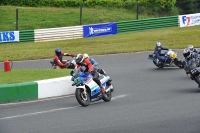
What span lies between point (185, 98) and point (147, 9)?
30.2 meters

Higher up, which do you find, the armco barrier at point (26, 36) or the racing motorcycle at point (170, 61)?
the armco barrier at point (26, 36)

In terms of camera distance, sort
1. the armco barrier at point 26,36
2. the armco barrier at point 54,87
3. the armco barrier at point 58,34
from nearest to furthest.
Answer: the armco barrier at point 54,87
the armco barrier at point 26,36
the armco barrier at point 58,34

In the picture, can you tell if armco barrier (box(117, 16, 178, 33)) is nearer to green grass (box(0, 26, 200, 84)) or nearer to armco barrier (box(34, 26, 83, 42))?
green grass (box(0, 26, 200, 84))

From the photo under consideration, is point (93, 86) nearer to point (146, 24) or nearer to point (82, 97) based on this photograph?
point (82, 97)

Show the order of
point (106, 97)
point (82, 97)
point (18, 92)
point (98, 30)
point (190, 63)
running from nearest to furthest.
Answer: point (82, 97), point (18, 92), point (106, 97), point (190, 63), point (98, 30)

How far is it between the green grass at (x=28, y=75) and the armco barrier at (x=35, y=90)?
25.8 inches

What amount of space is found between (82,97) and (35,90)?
1.66 meters

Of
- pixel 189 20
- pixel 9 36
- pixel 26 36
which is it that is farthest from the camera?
pixel 189 20

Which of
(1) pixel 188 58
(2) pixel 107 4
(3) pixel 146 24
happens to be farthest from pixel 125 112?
(2) pixel 107 4

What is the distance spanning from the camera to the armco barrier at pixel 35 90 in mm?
14281

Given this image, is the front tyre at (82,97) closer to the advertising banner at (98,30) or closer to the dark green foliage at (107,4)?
the advertising banner at (98,30)

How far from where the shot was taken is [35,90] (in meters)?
14.8

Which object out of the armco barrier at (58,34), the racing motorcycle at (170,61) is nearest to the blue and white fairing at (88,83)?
the racing motorcycle at (170,61)

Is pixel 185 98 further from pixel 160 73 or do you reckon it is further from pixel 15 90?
pixel 160 73
